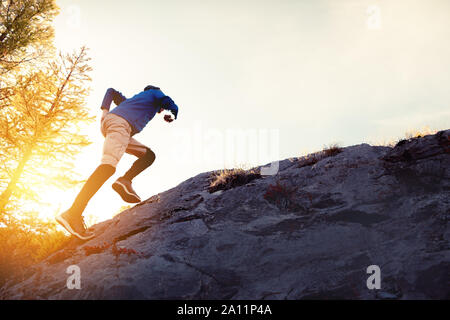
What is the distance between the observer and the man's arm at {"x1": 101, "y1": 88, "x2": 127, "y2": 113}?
16.2 feet

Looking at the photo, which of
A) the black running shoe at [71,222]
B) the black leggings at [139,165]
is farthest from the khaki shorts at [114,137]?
the black running shoe at [71,222]

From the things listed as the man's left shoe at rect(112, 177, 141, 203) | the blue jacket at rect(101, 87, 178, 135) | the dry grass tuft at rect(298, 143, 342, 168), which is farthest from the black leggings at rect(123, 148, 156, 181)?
the dry grass tuft at rect(298, 143, 342, 168)

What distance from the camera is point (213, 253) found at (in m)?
4.15

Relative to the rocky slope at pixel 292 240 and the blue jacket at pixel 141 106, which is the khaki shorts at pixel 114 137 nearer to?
the blue jacket at pixel 141 106

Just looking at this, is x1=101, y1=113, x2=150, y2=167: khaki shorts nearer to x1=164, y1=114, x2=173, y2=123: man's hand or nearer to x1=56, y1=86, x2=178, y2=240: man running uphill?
x1=56, y1=86, x2=178, y2=240: man running uphill

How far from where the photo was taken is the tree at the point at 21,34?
1073 cm

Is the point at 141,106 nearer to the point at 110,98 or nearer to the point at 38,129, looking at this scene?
the point at 110,98

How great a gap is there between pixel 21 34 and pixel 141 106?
975 cm

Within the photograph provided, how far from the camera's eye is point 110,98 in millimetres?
5090

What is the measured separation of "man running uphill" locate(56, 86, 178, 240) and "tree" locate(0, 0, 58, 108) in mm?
8117

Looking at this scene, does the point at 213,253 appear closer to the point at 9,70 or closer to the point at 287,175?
the point at 287,175

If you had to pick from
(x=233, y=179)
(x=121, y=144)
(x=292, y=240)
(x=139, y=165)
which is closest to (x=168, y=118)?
(x=121, y=144)
